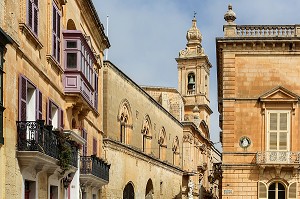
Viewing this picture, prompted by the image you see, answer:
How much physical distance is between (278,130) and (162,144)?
17226 millimetres

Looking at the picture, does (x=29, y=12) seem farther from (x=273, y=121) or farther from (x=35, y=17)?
(x=273, y=121)

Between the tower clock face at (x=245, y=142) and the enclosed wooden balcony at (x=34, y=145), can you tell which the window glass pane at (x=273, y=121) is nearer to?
the tower clock face at (x=245, y=142)

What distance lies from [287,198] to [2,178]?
71.5 feet

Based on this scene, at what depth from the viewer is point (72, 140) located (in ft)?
67.2

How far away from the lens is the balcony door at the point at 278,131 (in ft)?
112

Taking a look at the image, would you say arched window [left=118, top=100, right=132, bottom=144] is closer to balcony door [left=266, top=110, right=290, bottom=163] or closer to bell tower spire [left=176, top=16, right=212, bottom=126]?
balcony door [left=266, top=110, right=290, bottom=163]

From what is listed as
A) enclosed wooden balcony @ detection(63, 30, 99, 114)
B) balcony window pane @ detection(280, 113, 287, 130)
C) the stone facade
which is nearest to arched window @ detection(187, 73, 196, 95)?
the stone facade

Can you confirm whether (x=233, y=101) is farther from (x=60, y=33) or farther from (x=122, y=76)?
(x=60, y=33)

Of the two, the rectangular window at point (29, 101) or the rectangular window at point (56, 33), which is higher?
the rectangular window at point (56, 33)

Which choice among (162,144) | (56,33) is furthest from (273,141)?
(162,144)

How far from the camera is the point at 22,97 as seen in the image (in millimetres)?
16109

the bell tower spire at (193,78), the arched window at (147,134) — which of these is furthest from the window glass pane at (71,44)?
the bell tower spire at (193,78)

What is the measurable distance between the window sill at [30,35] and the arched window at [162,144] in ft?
102

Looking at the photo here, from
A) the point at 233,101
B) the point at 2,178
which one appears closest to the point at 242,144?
the point at 233,101
